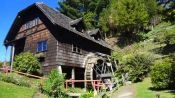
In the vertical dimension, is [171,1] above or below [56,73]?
above

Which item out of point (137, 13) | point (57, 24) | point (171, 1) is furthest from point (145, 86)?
point (137, 13)

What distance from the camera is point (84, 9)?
66.5 meters

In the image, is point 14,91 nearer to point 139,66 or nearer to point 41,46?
point 41,46

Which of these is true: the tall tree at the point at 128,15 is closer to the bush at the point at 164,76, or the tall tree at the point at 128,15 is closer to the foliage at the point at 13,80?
the bush at the point at 164,76

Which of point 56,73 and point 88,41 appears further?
point 88,41

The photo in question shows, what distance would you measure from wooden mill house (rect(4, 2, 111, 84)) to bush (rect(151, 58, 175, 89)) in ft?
34.4

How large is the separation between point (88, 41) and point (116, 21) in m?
23.4

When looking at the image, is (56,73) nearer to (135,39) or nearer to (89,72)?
(89,72)

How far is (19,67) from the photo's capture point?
3002cm

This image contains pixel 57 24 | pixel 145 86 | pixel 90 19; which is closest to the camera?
pixel 145 86

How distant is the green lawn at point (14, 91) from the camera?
845 inches

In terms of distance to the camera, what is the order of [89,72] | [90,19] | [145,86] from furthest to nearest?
1. [90,19]
2. [89,72]
3. [145,86]

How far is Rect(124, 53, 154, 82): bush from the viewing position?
2980 cm

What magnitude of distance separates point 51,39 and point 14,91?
9879 mm
